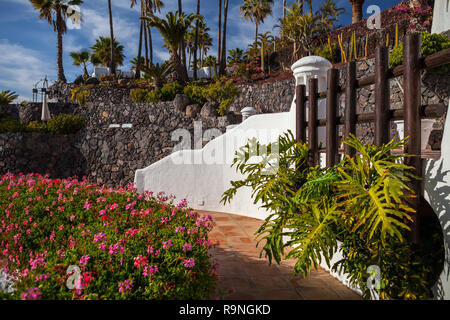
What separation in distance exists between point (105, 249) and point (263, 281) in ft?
6.40

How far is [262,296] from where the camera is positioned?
3152mm

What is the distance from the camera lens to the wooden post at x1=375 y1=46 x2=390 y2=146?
2.89 m

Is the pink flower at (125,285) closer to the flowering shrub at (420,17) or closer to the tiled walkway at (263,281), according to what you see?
the tiled walkway at (263,281)

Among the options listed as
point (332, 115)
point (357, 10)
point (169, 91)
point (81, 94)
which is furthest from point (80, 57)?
point (332, 115)

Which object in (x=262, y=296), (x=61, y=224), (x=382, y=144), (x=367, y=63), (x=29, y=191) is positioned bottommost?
(x=262, y=296)

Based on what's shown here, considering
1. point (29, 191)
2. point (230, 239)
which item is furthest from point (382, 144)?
point (29, 191)

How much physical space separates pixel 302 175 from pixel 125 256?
271cm

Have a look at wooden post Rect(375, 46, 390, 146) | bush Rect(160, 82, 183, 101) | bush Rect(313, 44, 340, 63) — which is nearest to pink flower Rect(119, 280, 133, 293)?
wooden post Rect(375, 46, 390, 146)

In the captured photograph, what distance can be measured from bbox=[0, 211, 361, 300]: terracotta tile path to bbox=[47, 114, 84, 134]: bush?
13897 mm

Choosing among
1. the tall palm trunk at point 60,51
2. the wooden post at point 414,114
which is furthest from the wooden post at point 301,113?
the tall palm trunk at point 60,51

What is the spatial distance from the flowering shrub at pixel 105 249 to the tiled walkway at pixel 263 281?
0.51 meters

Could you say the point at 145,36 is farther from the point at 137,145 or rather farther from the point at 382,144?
the point at 382,144

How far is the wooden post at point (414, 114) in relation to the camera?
2559mm

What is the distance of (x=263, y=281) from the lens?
354cm
